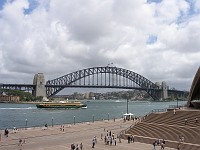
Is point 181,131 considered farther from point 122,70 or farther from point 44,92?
point 122,70

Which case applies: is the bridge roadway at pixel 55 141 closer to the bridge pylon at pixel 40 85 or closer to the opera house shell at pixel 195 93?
the opera house shell at pixel 195 93

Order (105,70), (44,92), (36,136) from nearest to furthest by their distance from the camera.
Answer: (36,136) < (44,92) < (105,70)

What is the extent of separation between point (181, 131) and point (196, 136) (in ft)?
5.81

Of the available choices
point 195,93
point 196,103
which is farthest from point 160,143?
point 195,93

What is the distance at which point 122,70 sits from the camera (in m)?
172

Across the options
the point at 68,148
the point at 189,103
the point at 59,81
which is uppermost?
the point at 59,81

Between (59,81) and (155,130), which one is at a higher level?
(59,81)

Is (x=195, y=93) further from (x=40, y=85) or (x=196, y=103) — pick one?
(x=40, y=85)

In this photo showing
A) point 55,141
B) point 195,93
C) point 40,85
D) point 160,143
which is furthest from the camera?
point 40,85

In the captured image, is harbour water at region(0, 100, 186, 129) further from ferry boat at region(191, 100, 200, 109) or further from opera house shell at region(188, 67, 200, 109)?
ferry boat at region(191, 100, 200, 109)

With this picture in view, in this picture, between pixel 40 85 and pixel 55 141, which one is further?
pixel 40 85

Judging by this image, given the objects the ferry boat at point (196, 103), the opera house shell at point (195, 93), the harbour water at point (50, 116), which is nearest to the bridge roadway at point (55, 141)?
the harbour water at point (50, 116)

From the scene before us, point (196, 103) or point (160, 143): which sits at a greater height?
point (196, 103)

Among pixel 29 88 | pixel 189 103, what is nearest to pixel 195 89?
pixel 189 103
